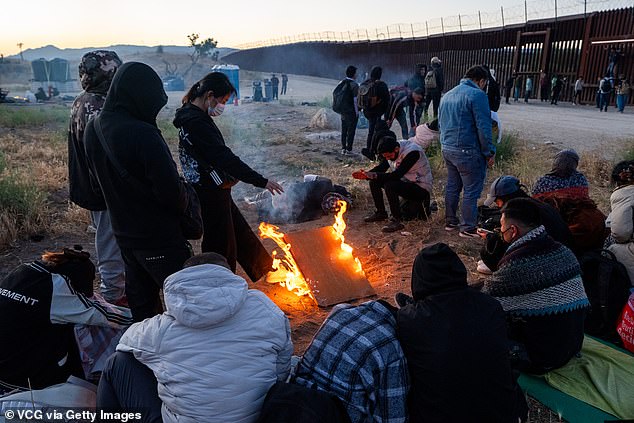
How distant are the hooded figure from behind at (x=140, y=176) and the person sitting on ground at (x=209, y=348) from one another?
2.99ft

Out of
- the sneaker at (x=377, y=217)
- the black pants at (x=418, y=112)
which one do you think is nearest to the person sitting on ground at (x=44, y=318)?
the sneaker at (x=377, y=217)

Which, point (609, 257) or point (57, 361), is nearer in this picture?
point (57, 361)

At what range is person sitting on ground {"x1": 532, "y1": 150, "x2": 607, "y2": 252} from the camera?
399 centimetres

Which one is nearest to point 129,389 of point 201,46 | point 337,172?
point 337,172

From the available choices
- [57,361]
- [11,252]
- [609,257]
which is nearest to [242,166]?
[57,361]

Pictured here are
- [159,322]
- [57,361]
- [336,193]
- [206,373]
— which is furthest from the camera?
[336,193]

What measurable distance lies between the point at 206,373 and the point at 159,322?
306 millimetres

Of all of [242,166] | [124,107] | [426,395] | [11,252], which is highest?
[124,107]

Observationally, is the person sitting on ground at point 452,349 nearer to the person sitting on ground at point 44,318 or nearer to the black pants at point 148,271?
the black pants at point 148,271

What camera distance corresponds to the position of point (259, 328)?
204 centimetres

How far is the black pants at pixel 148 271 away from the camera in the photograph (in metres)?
2.97

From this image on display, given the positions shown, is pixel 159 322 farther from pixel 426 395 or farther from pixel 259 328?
pixel 426 395

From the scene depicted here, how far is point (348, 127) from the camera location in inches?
420

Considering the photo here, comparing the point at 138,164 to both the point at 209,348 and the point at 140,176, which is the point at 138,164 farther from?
the point at 209,348
